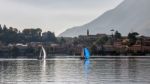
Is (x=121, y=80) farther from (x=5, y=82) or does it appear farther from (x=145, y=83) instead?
(x=5, y=82)

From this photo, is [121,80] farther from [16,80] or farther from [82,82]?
[16,80]

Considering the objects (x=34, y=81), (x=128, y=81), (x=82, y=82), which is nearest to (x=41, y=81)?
(x=34, y=81)

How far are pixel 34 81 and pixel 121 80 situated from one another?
1165 cm

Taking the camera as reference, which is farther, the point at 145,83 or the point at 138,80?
the point at 138,80

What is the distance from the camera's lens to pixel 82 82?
83438mm

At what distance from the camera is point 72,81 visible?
85188mm

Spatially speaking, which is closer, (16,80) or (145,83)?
(145,83)

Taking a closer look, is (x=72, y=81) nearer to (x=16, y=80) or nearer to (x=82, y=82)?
(x=82, y=82)

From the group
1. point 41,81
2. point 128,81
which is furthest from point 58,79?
point 128,81

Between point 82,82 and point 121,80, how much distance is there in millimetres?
5809

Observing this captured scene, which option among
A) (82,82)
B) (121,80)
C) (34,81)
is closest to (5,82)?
(34,81)

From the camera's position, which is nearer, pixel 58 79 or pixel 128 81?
pixel 128 81

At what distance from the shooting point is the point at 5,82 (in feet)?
278

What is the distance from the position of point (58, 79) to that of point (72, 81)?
17.5 feet
